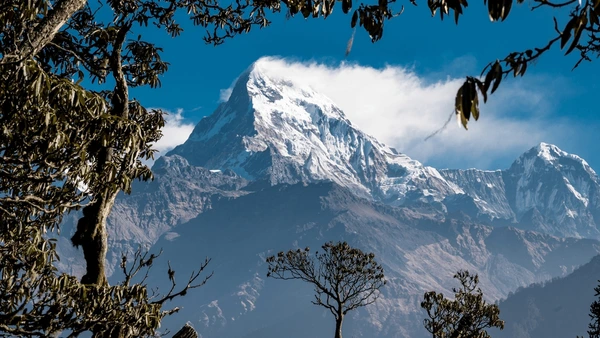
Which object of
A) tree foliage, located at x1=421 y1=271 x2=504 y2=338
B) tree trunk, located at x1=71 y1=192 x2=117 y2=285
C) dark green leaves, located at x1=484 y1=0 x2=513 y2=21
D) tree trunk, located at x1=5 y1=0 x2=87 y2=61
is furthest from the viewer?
tree foliage, located at x1=421 y1=271 x2=504 y2=338

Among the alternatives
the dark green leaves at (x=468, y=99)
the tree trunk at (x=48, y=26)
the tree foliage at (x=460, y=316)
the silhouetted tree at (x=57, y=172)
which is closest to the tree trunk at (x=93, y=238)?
the silhouetted tree at (x=57, y=172)

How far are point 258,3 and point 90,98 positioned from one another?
20.8 ft

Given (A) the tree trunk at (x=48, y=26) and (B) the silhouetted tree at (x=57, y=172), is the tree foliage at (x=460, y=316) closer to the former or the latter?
(B) the silhouetted tree at (x=57, y=172)

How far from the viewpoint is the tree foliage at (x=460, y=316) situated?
1212 inches

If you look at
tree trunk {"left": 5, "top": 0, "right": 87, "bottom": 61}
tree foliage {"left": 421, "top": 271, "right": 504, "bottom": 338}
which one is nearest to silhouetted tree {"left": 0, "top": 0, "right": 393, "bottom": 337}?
tree trunk {"left": 5, "top": 0, "right": 87, "bottom": 61}

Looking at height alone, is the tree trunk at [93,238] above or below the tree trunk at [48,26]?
below

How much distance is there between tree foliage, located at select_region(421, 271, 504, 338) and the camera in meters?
30.8

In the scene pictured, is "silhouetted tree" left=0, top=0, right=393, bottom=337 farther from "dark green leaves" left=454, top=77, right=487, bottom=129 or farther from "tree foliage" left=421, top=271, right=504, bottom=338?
"tree foliage" left=421, top=271, right=504, bottom=338

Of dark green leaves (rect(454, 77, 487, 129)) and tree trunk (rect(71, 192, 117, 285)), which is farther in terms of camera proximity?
tree trunk (rect(71, 192, 117, 285))

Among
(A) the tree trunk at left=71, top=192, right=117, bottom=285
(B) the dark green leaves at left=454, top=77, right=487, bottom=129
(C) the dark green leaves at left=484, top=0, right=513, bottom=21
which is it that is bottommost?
(B) the dark green leaves at left=454, top=77, right=487, bottom=129

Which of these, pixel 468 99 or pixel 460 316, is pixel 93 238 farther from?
pixel 460 316

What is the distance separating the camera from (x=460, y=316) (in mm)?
31828

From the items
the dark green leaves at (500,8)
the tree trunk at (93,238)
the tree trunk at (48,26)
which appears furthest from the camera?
the tree trunk at (93,238)

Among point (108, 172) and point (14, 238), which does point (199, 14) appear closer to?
point (108, 172)
